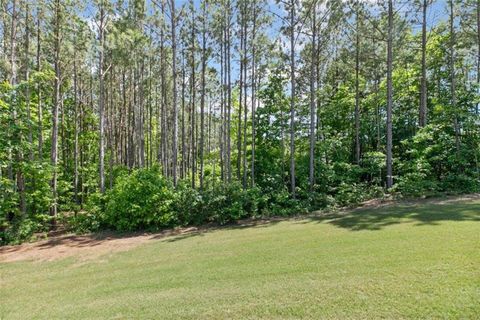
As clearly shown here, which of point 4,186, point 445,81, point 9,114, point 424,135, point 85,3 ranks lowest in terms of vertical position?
point 4,186

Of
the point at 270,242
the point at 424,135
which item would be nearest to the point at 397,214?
the point at 270,242

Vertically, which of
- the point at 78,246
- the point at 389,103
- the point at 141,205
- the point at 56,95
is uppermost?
the point at 56,95

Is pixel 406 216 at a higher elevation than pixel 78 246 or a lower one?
higher

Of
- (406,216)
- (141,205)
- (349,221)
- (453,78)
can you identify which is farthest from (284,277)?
(453,78)

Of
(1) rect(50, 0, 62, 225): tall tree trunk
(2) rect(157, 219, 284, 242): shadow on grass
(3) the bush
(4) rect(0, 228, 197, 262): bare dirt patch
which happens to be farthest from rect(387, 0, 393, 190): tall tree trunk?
(1) rect(50, 0, 62, 225): tall tree trunk

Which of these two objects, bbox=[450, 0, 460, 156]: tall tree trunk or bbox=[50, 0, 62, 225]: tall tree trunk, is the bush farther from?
bbox=[450, 0, 460, 156]: tall tree trunk

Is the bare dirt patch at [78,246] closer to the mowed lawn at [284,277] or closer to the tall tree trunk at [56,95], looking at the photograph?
the mowed lawn at [284,277]

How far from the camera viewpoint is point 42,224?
1088cm

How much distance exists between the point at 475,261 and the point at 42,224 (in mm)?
12973

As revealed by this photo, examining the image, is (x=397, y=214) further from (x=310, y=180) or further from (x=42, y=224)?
(x=42, y=224)

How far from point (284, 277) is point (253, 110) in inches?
444

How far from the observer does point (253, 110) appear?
1477 cm

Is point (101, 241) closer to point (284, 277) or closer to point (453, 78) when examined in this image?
point (284, 277)

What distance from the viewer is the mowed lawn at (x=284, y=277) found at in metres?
3.38
